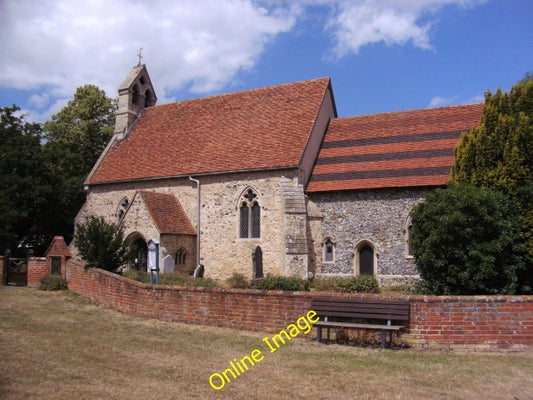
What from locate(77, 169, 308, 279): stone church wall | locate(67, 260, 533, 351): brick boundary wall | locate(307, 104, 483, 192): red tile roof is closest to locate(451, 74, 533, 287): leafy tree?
locate(307, 104, 483, 192): red tile roof

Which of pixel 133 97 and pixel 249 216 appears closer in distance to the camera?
pixel 249 216

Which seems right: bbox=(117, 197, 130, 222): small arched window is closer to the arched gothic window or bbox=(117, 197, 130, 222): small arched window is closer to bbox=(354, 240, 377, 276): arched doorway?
the arched gothic window

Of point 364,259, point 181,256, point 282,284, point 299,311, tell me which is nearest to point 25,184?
point 181,256

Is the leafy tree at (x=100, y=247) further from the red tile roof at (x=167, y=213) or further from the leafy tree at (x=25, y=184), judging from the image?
the leafy tree at (x=25, y=184)

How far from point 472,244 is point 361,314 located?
17.2 feet

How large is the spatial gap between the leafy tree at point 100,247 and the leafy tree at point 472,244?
9802 millimetres

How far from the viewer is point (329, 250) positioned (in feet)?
66.9

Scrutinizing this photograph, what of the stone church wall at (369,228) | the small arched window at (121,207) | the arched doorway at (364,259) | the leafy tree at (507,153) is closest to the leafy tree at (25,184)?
the small arched window at (121,207)

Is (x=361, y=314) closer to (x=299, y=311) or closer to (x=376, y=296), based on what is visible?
(x=376, y=296)

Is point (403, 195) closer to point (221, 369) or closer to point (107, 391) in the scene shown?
point (221, 369)

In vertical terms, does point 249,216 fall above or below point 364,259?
above

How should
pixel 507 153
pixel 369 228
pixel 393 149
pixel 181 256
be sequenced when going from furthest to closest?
pixel 181 256 → pixel 393 149 → pixel 369 228 → pixel 507 153

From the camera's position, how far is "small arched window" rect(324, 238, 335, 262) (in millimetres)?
20250

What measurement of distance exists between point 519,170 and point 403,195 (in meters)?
5.14
